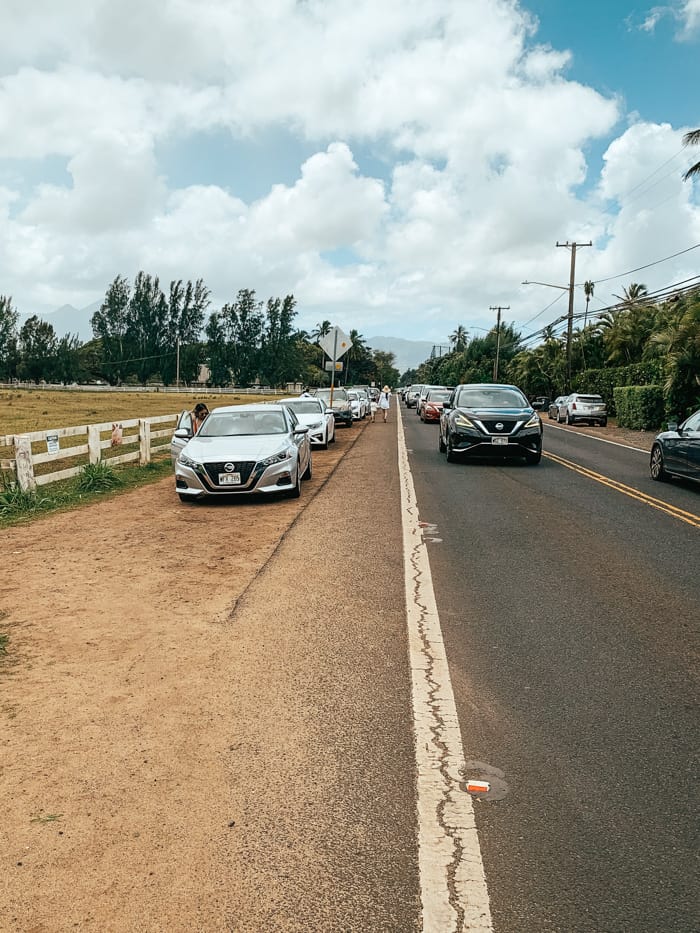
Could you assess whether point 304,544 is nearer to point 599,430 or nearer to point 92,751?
point 92,751

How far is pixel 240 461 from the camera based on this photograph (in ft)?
37.3

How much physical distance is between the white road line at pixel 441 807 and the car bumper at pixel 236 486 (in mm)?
5921

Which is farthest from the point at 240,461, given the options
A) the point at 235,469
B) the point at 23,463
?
the point at 23,463

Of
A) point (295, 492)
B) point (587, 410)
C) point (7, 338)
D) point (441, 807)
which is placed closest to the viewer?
point (441, 807)

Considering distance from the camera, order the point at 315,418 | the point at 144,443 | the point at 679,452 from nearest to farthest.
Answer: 1. the point at 679,452
2. the point at 144,443
3. the point at 315,418

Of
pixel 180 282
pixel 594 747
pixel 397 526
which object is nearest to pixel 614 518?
pixel 397 526

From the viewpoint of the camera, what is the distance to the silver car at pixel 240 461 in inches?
448

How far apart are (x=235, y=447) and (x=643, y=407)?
84.1ft

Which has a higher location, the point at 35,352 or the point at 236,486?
the point at 35,352

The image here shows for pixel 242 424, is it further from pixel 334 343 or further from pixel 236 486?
pixel 334 343

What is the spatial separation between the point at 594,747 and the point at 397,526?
5.96 meters

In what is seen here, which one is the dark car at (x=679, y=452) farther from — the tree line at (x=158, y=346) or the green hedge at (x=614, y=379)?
the tree line at (x=158, y=346)

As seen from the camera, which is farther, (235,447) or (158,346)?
(158,346)

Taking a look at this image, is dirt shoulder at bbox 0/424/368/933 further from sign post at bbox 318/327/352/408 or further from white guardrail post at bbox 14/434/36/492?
sign post at bbox 318/327/352/408
